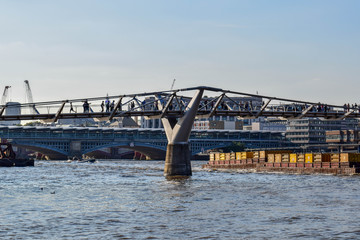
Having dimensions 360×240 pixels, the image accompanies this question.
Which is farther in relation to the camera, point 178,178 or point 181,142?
point 181,142

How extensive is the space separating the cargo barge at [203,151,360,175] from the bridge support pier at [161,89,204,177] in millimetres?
27720

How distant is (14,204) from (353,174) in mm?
64327

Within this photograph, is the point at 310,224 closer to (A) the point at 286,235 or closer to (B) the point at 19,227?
(A) the point at 286,235

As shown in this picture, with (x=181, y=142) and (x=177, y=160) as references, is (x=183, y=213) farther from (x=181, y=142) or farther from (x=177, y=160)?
(x=177, y=160)

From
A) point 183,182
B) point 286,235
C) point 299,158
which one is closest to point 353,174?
point 299,158

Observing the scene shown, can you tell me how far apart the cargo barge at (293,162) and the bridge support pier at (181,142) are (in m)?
27.7

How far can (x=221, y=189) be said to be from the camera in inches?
3253

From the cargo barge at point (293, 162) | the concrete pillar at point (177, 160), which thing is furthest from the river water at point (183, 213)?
the cargo barge at point (293, 162)

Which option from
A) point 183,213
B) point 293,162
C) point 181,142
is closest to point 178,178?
point 181,142

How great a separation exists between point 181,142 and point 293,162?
122 feet

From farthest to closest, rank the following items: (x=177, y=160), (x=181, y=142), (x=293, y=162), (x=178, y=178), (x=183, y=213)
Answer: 1. (x=293, y=162)
2. (x=177, y=160)
3. (x=181, y=142)
4. (x=178, y=178)
5. (x=183, y=213)

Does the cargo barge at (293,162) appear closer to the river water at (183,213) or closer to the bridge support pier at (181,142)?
the bridge support pier at (181,142)

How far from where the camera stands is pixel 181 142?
104 meters

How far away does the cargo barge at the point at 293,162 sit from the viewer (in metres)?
116
